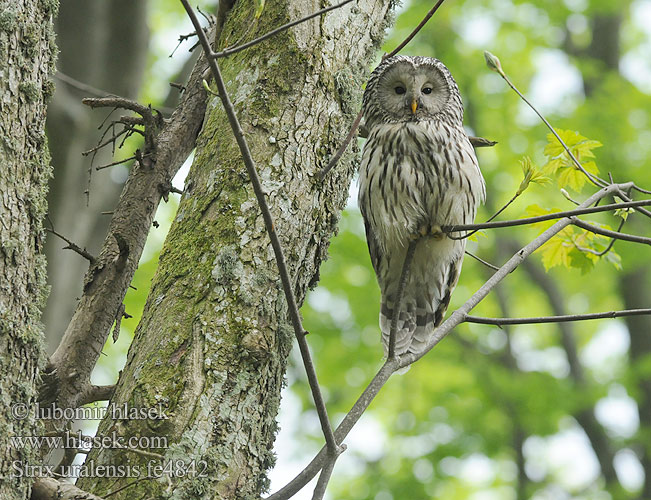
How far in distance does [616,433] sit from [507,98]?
4.50 metres

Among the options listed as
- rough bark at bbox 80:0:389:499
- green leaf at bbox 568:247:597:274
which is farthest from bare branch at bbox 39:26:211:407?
green leaf at bbox 568:247:597:274

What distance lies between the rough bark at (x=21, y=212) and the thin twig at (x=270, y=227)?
0.52 m

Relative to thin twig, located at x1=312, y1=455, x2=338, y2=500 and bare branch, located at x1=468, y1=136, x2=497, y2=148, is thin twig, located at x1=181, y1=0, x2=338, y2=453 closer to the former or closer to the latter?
thin twig, located at x1=312, y1=455, x2=338, y2=500

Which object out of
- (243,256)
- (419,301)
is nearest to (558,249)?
(419,301)

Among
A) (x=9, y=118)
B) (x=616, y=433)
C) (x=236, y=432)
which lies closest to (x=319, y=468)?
(x=236, y=432)

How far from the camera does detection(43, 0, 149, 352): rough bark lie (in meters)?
4.26

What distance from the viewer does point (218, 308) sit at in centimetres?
206

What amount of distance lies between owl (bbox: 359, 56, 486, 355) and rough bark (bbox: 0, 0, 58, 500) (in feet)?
5.41

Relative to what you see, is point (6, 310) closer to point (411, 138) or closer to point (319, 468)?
point (319, 468)

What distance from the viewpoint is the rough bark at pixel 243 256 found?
6.29ft

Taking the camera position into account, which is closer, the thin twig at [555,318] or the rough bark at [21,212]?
the rough bark at [21,212]

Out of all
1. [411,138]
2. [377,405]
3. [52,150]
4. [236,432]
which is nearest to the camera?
[236,432]

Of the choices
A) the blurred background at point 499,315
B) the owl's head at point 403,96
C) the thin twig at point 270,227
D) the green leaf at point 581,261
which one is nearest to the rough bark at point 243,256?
the thin twig at point 270,227

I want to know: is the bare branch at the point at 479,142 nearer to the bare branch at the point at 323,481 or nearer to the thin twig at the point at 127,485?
the bare branch at the point at 323,481
